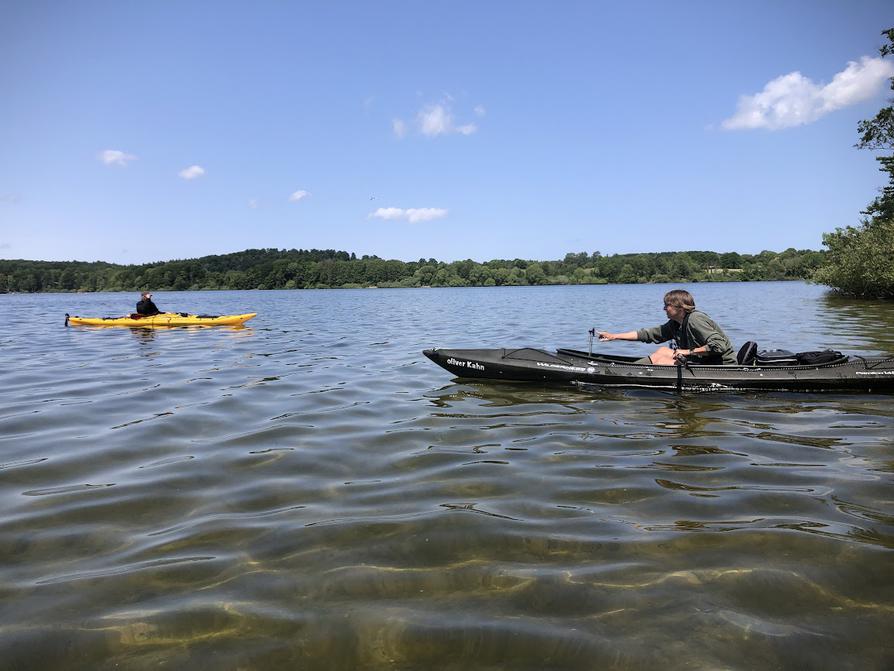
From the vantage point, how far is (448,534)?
4.23 metres

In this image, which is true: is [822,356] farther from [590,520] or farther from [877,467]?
[590,520]

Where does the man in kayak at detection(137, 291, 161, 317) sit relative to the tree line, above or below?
below

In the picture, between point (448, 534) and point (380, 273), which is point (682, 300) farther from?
point (380, 273)

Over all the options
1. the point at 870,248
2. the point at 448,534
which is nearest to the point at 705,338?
the point at 448,534

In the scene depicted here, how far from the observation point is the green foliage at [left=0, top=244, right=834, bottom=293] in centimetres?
12481

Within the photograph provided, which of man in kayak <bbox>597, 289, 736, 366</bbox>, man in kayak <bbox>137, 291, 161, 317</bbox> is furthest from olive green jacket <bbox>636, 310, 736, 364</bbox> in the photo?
man in kayak <bbox>137, 291, 161, 317</bbox>

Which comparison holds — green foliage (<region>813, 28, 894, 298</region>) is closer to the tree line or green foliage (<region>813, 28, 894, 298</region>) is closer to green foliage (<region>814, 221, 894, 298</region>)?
green foliage (<region>814, 221, 894, 298</region>)

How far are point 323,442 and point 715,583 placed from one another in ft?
14.9

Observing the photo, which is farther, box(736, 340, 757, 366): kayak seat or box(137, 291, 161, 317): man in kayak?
box(137, 291, 161, 317): man in kayak

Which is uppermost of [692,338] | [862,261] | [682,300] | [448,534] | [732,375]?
[862,261]

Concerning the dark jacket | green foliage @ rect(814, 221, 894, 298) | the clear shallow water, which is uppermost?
green foliage @ rect(814, 221, 894, 298)

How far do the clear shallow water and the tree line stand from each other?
120 metres

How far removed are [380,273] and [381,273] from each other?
0.25 meters

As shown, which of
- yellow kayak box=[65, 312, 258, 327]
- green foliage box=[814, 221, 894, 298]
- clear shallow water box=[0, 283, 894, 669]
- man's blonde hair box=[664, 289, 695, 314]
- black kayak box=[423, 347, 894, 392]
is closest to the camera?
clear shallow water box=[0, 283, 894, 669]
